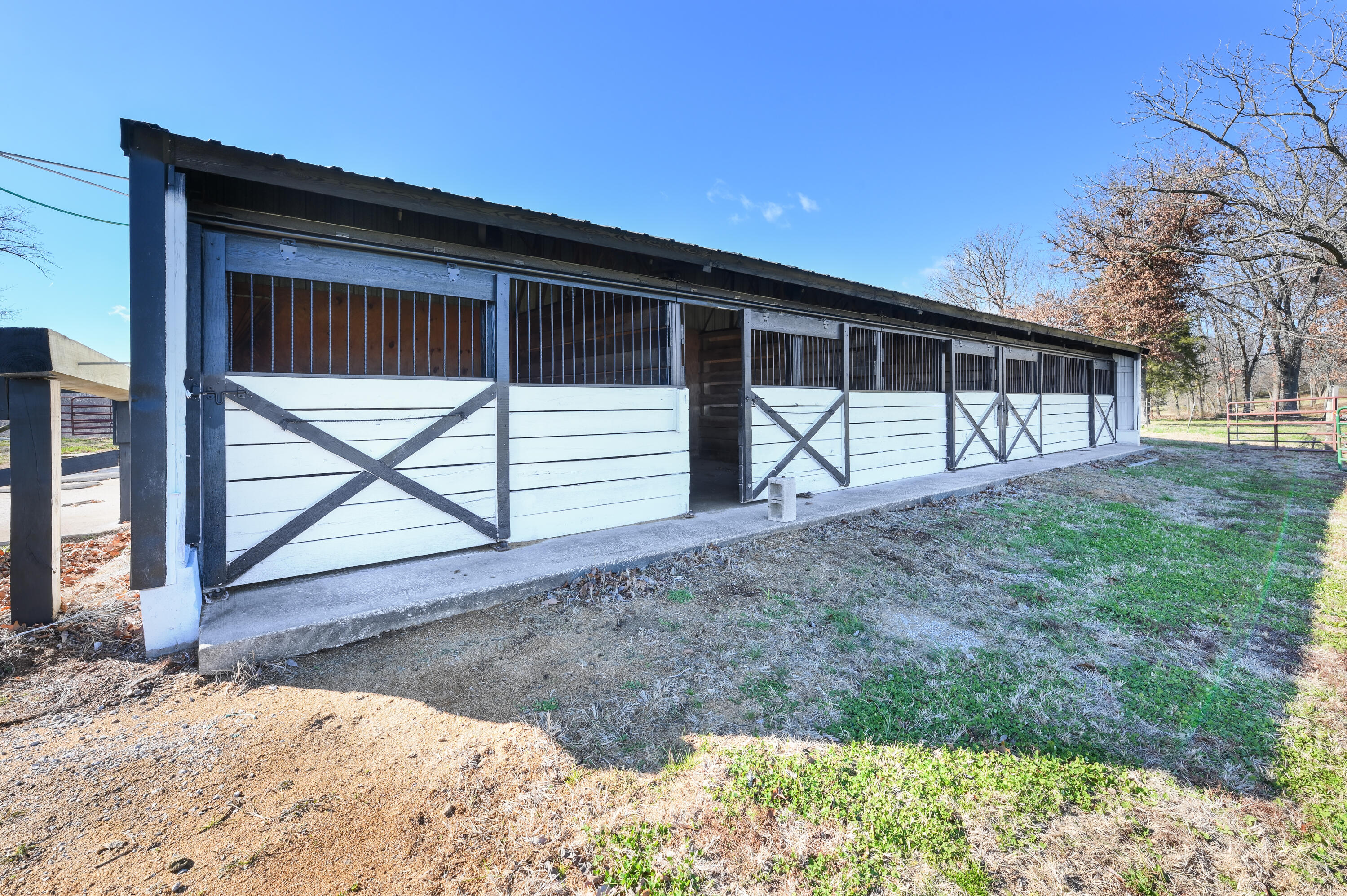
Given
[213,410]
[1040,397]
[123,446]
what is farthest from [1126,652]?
[1040,397]

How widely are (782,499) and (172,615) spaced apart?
438 centimetres

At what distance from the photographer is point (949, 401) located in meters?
8.66

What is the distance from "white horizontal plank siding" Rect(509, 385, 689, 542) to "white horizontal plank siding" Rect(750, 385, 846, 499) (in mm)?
1073

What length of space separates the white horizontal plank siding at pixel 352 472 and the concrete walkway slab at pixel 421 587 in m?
0.16

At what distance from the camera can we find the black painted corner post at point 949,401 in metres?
8.66

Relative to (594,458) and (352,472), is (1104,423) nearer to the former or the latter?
(594,458)

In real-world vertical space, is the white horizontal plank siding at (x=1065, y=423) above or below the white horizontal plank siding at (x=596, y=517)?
above

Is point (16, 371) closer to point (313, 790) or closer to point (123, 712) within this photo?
point (123, 712)

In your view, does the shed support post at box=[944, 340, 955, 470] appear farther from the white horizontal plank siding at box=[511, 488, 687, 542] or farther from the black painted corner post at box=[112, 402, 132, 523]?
the black painted corner post at box=[112, 402, 132, 523]

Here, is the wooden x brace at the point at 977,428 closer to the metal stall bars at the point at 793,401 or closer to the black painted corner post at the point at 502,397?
the metal stall bars at the point at 793,401

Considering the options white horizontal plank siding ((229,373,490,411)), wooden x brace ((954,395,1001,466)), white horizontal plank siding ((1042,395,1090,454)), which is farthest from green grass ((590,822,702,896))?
white horizontal plank siding ((1042,395,1090,454))

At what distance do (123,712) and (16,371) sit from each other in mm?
1962

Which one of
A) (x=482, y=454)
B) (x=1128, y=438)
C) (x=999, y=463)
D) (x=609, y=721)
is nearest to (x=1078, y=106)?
(x=1128, y=438)

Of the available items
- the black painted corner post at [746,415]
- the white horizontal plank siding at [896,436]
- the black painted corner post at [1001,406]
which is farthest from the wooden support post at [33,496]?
the black painted corner post at [1001,406]
